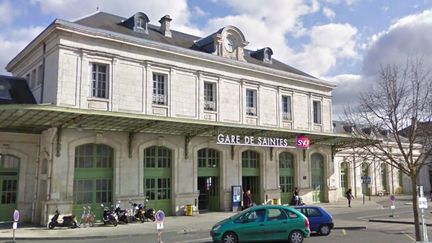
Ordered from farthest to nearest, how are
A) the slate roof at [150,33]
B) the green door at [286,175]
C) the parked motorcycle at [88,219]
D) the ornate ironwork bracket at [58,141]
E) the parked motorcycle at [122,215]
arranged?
the green door at [286,175] → the slate roof at [150,33] → the parked motorcycle at [122,215] → the ornate ironwork bracket at [58,141] → the parked motorcycle at [88,219]

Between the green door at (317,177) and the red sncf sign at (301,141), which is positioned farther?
the green door at (317,177)

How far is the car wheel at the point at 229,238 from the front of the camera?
1448 cm

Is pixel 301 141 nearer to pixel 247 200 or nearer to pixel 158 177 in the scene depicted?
pixel 247 200

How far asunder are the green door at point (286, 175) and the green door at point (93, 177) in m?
13.8

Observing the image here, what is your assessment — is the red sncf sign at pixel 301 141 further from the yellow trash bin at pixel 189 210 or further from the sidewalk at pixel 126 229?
the yellow trash bin at pixel 189 210

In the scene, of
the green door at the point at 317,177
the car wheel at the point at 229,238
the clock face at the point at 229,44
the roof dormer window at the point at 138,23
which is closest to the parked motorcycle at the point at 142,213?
the car wheel at the point at 229,238

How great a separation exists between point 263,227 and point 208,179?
585 inches

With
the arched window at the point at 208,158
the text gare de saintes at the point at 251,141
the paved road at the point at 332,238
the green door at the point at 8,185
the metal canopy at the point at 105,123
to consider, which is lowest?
the paved road at the point at 332,238

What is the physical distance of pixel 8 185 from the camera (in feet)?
74.8

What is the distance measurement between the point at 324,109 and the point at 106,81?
19.7m

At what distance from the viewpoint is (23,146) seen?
23.0 metres

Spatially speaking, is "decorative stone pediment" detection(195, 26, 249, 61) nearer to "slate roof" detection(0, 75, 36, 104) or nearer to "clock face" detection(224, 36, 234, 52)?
"clock face" detection(224, 36, 234, 52)

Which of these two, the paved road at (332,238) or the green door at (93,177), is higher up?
the green door at (93,177)

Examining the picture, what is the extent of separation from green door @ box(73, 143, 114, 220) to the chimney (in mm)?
9856
